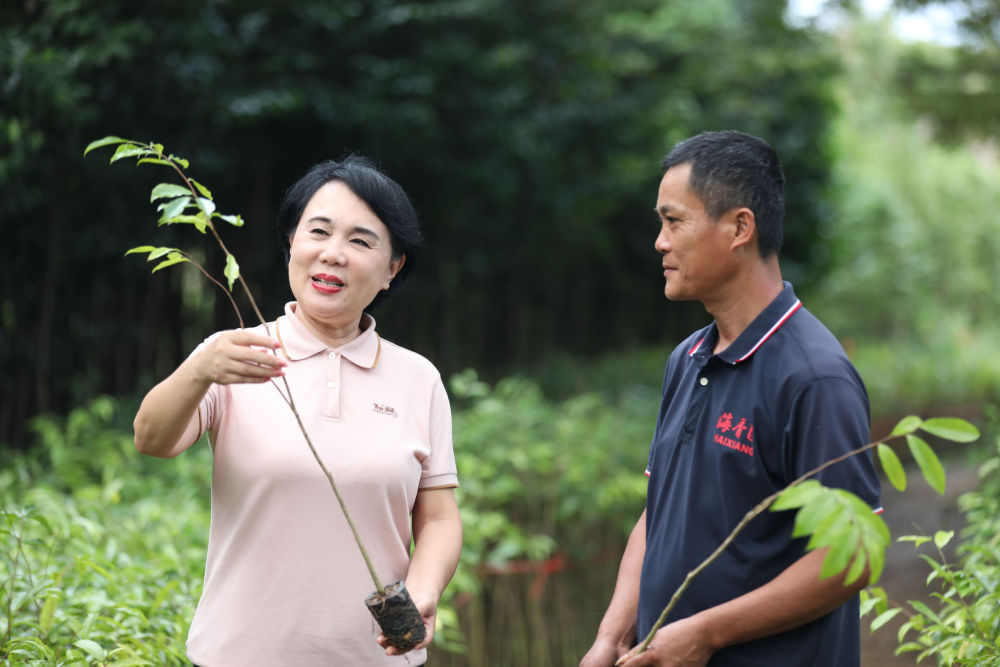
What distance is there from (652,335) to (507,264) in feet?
13.2

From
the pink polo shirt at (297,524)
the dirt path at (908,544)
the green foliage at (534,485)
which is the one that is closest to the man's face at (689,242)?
the pink polo shirt at (297,524)

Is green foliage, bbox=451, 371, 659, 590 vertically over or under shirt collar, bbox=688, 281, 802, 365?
under

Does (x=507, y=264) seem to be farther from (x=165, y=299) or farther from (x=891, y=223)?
(x=891, y=223)

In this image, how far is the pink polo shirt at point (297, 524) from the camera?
174 centimetres

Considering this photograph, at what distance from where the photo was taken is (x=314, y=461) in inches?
69.1

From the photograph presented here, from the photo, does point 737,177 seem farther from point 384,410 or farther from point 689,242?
point 384,410

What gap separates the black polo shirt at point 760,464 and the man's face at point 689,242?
12 cm

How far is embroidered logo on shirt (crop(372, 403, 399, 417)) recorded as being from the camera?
1856 mm

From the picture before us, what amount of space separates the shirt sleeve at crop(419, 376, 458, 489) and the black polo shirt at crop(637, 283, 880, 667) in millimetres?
Answer: 427

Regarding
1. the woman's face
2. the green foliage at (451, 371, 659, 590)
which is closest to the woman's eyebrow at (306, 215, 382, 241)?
the woman's face

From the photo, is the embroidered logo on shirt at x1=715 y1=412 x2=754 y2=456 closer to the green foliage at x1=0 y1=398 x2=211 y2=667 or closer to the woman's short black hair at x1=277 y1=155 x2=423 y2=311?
the woman's short black hair at x1=277 y1=155 x2=423 y2=311

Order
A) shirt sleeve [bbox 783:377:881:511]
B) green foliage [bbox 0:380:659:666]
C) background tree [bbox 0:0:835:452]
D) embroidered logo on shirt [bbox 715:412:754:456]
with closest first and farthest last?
shirt sleeve [bbox 783:377:881:511] → embroidered logo on shirt [bbox 715:412:754:456] → green foliage [bbox 0:380:659:666] → background tree [bbox 0:0:835:452]

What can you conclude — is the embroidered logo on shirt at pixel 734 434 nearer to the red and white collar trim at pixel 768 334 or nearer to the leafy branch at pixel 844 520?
the red and white collar trim at pixel 768 334

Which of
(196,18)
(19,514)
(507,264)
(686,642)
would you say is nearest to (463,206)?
(507,264)
